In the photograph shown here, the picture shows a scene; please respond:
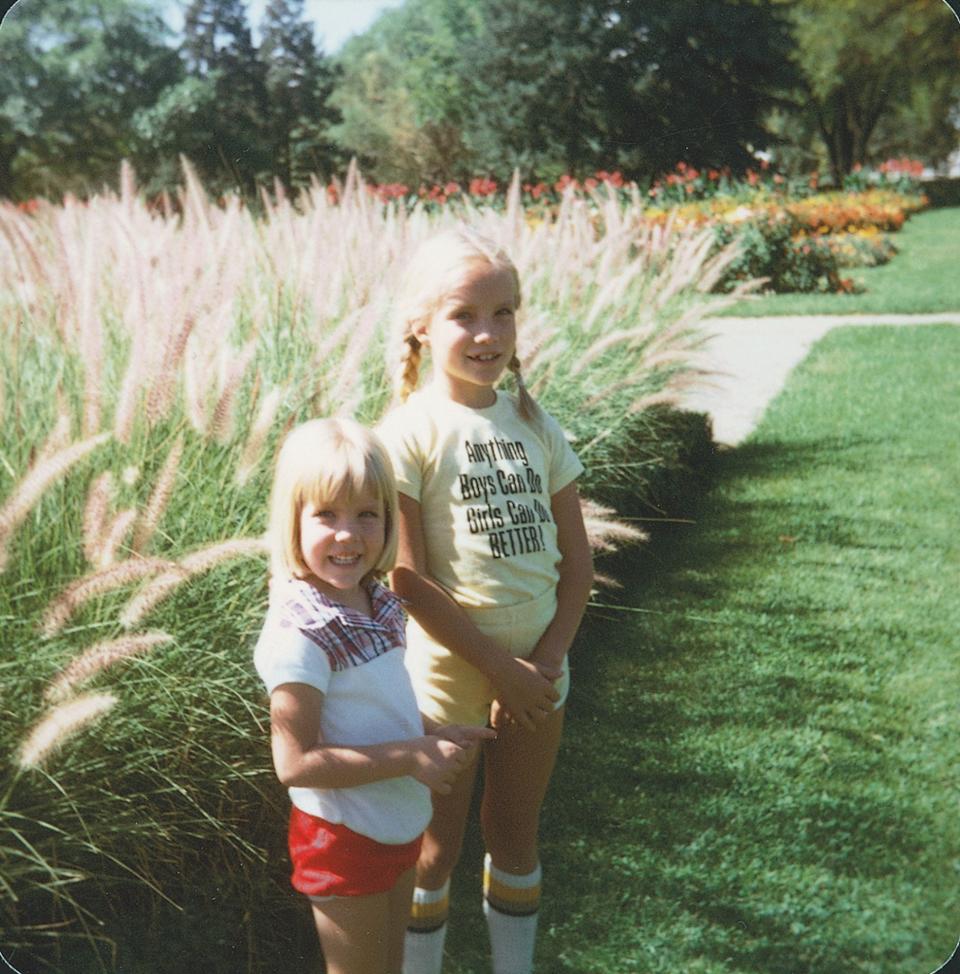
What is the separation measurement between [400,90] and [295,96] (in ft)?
4.13

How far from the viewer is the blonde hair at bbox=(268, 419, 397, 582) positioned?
1610mm

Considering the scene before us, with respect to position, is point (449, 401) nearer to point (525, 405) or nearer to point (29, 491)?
point (525, 405)

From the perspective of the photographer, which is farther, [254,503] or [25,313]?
[25,313]

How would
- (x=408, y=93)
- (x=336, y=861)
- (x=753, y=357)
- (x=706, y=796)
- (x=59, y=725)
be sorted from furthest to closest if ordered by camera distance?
(x=408, y=93), (x=753, y=357), (x=706, y=796), (x=336, y=861), (x=59, y=725)

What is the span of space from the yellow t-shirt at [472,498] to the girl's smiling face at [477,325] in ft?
0.35

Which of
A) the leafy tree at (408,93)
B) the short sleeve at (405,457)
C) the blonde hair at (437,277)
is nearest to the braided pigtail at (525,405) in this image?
the blonde hair at (437,277)

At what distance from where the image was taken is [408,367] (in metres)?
2.08

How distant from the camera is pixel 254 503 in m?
2.42

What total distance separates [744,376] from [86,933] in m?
7.30

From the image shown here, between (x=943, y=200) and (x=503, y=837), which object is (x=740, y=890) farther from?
(x=943, y=200)

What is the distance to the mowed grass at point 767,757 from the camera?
2.42 metres

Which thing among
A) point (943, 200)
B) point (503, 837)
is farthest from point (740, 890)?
point (943, 200)

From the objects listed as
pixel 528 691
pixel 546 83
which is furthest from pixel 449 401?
pixel 546 83

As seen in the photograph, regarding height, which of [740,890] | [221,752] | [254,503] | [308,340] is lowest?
[740,890]
